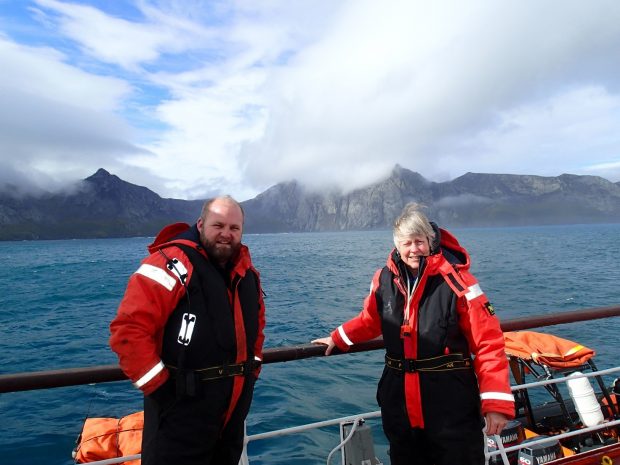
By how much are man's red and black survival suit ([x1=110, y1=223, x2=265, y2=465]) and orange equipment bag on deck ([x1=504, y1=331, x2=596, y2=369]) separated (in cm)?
435

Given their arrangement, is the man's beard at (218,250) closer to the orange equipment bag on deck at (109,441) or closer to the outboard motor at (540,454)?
the orange equipment bag on deck at (109,441)

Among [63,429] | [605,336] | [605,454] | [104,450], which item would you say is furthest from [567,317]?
[605,336]

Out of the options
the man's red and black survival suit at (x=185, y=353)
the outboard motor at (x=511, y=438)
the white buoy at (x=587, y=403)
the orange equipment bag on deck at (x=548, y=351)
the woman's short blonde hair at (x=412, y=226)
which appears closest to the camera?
the man's red and black survival suit at (x=185, y=353)

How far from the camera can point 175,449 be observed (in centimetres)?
216

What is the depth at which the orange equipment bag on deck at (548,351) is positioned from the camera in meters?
5.55

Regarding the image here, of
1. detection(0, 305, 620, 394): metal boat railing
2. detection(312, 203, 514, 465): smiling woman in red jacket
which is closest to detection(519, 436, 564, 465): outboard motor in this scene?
detection(0, 305, 620, 394): metal boat railing

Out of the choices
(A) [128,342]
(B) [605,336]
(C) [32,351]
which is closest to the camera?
(A) [128,342]

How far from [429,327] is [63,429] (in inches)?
420

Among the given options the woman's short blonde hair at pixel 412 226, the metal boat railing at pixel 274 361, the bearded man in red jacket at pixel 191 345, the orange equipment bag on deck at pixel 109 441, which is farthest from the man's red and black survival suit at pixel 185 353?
the orange equipment bag on deck at pixel 109 441

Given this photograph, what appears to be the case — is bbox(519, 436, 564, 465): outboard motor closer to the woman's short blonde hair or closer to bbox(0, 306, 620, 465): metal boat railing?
bbox(0, 306, 620, 465): metal boat railing

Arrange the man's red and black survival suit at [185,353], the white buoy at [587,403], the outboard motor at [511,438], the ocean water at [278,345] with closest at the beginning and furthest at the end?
the man's red and black survival suit at [185,353], the outboard motor at [511,438], the white buoy at [587,403], the ocean water at [278,345]

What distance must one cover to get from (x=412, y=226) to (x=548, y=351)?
423cm

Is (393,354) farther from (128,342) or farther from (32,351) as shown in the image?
(32,351)

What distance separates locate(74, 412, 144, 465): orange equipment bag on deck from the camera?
3961 millimetres
